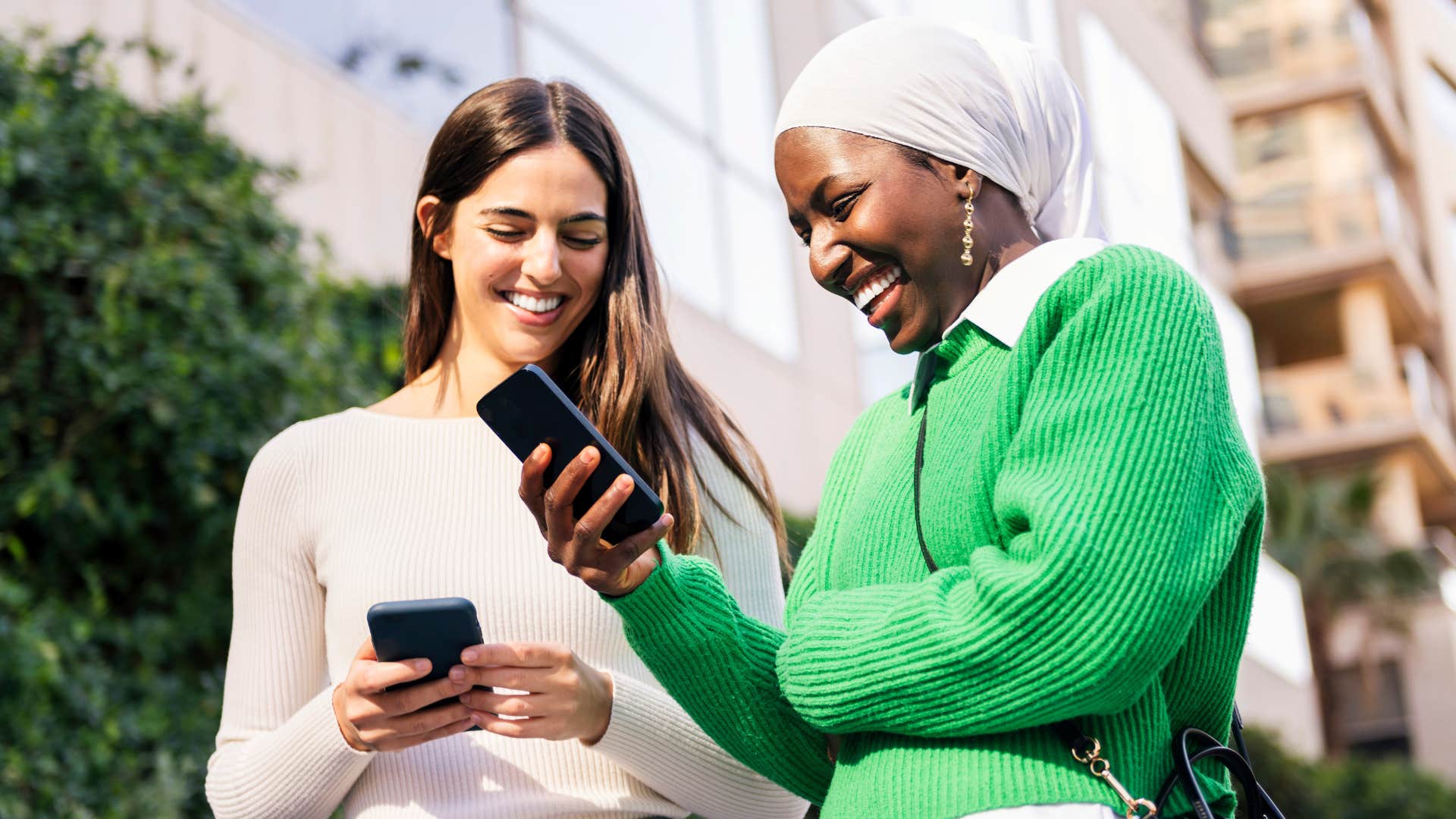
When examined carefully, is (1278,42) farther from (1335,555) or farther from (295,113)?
(295,113)

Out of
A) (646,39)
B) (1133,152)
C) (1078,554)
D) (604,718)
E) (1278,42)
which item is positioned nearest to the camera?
(1078,554)

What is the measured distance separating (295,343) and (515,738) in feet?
11.0

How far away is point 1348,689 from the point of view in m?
31.9

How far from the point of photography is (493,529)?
2.96 meters

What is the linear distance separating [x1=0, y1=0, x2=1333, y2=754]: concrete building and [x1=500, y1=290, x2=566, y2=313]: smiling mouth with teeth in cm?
63

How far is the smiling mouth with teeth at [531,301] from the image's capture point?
306 centimetres

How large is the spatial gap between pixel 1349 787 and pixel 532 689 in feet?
66.1

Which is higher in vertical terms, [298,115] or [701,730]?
[298,115]

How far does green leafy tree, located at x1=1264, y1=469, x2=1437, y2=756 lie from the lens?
25.8 meters

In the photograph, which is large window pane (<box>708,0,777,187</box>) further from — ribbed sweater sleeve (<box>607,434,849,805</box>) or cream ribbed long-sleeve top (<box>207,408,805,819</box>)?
ribbed sweater sleeve (<box>607,434,849,805</box>)

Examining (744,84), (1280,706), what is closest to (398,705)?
(744,84)

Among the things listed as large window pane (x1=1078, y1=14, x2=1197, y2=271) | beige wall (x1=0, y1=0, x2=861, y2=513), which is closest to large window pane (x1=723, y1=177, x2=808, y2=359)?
beige wall (x1=0, y1=0, x2=861, y2=513)

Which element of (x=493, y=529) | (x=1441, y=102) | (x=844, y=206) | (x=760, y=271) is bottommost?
(x=493, y=529)

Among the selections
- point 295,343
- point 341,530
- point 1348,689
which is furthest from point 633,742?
point 1348,689
